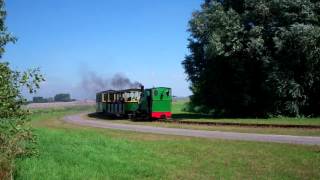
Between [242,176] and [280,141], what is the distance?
28.9 ft

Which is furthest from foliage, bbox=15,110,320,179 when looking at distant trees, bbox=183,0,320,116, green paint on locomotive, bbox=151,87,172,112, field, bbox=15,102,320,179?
green paint on locomotive, bbox=151,87,172,112

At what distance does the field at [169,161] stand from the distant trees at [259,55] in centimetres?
2094

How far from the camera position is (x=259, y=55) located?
43562 mm

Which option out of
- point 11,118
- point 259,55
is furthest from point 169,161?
point 259,55

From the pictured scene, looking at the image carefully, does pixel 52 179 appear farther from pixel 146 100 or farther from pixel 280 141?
pixel 146 100

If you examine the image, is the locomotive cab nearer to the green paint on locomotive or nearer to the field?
the green paint on locomotive

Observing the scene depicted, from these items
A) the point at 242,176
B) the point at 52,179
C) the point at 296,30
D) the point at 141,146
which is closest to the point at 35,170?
the point at 52,179

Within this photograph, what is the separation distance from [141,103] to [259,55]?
11.9 meters

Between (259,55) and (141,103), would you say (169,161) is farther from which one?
(141,103)

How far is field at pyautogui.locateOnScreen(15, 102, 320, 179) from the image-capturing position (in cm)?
1382

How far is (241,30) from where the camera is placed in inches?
1754

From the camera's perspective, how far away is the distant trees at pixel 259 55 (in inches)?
1620

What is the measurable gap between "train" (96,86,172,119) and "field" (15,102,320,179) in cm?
2474

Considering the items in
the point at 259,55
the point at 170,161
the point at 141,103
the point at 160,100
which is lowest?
the point at 170,161
